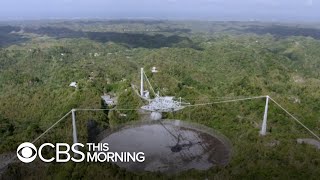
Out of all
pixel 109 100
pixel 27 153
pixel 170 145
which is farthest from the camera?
pixel 109 100

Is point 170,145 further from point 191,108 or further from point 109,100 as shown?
point 109,100

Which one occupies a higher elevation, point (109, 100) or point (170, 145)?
point (170, 145)

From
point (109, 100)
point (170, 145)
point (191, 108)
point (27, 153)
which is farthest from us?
point (109, 100)

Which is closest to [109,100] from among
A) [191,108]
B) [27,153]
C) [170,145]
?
[191,108]

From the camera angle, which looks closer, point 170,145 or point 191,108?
point 170,145

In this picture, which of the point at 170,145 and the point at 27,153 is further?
the point at 27,153

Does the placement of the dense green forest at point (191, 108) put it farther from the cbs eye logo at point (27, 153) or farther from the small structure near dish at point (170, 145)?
the cbs eye logo at point (27, 153)

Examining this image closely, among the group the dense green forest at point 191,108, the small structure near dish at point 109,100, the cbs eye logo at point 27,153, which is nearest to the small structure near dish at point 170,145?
the dense green forest at point 191,108

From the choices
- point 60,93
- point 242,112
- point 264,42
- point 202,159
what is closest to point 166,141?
point 202,159

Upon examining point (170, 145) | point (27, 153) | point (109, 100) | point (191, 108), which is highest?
point (170, 145)

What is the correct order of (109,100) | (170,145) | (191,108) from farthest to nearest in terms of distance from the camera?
(109,100) < (191,108) < (170,145)
